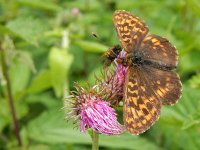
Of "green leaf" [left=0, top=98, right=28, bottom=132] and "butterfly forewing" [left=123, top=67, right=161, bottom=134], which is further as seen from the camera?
"green leaf" [left=0, top=98, right=28, bottom=132]

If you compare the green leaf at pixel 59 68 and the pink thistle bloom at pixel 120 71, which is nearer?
the pink thistle bloom at pixel 120 71

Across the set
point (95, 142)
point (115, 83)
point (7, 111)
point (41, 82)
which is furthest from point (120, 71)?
point (7, 111)

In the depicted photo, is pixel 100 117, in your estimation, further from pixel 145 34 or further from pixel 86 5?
pixel 86 5

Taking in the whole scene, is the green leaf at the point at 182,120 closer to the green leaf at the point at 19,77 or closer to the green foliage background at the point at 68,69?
the green foliage background at the point at 68,69

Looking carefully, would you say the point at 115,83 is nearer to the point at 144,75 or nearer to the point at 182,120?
the point at 144,75

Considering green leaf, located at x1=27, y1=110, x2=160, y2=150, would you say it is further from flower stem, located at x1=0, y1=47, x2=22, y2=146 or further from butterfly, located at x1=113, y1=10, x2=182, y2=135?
butterfly, located at x1=113, y1=10, x2=182, y2=135

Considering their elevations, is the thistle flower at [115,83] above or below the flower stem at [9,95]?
above

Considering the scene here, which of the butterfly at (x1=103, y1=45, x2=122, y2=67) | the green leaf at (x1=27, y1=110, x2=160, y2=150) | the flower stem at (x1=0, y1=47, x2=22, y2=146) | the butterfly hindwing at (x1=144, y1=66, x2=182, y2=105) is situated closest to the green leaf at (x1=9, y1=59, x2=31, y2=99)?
the flower stem at (x1=0, y1=47, x2=22, y2=146)

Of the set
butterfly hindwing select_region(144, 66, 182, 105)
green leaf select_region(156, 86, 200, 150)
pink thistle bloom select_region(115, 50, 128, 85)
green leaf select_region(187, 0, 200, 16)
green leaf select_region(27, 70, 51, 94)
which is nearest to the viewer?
butterfly hindwing select_region(144, 66, 182, 105)

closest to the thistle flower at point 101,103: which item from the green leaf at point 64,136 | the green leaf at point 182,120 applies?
the green leaf at point 182,120
